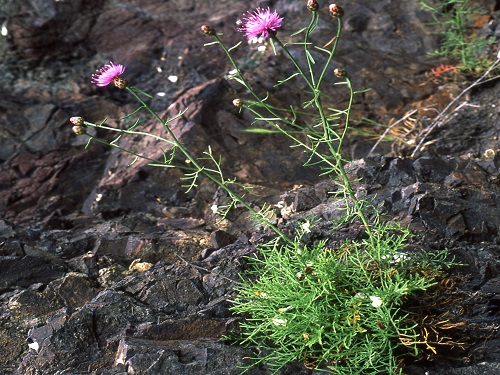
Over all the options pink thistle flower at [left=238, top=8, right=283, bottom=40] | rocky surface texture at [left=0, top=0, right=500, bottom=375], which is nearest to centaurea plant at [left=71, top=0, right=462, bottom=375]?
pink thistle flower at [left=238, top=8, right=283, bottom=40]

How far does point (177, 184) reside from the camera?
515 cm

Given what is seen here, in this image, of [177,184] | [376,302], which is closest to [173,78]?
[177,184]

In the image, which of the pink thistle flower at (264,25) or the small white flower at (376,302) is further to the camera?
the pink thistle flower at (264,25)

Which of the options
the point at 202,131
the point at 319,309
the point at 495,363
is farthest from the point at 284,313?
the point at 202,131

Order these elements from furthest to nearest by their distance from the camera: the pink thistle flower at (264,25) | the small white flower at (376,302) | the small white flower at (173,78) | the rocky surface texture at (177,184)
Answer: the small white flower at (173,78)
the rocky surface texture at (177,184)
the pink thistle flower at (264,25)
the small white flower at (376,302)

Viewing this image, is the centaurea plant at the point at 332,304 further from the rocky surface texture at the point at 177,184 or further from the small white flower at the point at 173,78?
the small white flower at the point at 173,78

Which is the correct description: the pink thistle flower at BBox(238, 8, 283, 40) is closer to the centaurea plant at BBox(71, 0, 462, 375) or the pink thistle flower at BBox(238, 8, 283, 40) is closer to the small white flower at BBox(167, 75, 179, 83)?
the centaurea plant at BBox(71, 0, 462, 375)

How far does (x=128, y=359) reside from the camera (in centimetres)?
291

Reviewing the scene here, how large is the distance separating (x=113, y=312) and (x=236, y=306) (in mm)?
521

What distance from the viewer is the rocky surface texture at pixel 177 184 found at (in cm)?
316

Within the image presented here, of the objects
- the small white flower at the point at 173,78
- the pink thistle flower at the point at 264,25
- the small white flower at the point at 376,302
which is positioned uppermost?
the pink thistle flower at the point at 264,25

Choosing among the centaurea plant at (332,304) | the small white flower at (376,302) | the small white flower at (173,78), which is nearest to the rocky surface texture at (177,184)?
the small white flower at (173,78)

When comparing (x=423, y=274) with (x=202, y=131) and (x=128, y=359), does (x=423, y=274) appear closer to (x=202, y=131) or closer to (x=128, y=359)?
(x=128, y=359)

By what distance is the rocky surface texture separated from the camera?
316 centimetres
